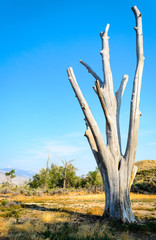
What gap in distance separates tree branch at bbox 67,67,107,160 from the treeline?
23.9m

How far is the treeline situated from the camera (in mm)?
30016

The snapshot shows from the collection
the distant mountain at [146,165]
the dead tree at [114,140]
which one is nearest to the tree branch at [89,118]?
the dead tree at [114,140]

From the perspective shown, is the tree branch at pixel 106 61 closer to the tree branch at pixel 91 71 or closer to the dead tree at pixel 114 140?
the dead tree at pixel 114 140

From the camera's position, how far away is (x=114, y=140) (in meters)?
7.03

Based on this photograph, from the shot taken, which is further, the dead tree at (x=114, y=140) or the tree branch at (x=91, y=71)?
the tree branch at (x=91, y=71)

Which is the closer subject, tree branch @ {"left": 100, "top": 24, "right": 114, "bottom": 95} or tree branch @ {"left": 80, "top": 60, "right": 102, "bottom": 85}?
tree branch @ {"left": 100, "top": 24, "right": 114, "bottom": 95}

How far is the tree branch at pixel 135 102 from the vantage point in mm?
6805

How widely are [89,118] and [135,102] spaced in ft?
6.01

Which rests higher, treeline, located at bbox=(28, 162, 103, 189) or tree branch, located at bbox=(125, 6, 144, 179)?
tree branch, located at bbox=(125, 6, 144, 179)

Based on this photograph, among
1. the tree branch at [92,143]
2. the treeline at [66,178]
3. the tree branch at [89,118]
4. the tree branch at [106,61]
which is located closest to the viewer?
the tree branch at [89,118]

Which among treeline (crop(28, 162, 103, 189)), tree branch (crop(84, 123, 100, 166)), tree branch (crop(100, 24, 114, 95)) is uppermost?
tree branch (crop(100, 24, 114, 95))

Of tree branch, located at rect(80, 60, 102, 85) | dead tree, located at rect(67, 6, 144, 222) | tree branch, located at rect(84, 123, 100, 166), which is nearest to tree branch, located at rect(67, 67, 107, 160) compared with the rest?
dead tree, located at rect(67, 6, 144, 222)

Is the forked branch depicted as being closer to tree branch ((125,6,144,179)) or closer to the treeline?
tree branch ((125,6,144,179))

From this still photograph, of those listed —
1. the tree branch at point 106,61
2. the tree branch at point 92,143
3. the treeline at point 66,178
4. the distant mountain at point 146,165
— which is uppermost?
the tree branch at point 106,61
